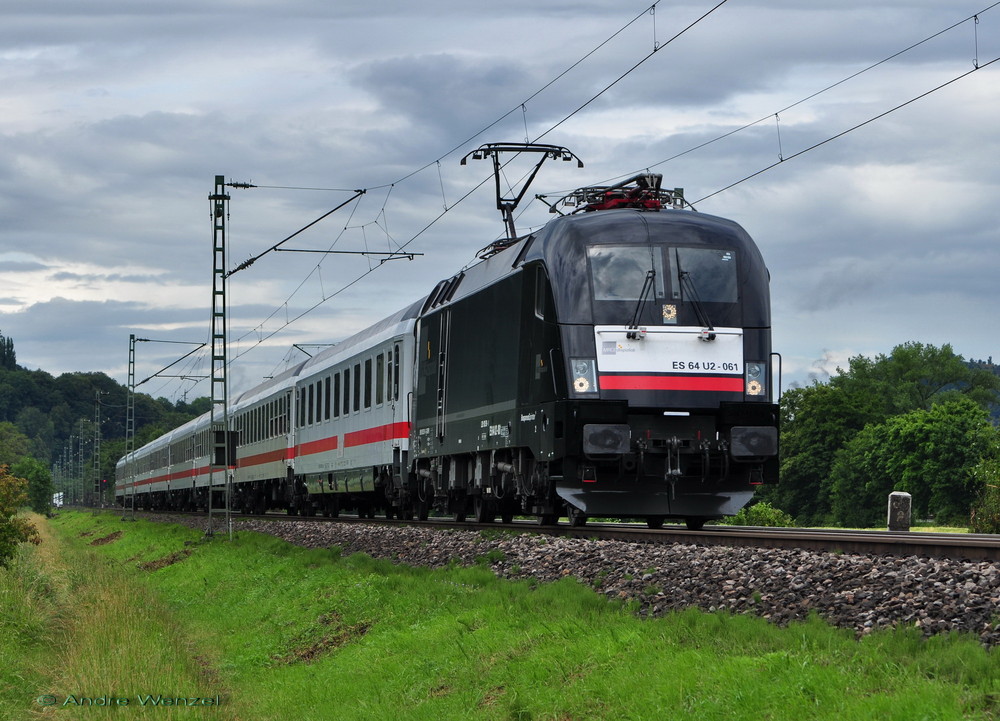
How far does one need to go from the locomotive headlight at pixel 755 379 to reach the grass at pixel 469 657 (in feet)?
13.9

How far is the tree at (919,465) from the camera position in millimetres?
78375

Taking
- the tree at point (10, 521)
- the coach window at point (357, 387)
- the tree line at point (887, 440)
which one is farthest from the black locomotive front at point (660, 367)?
the tree line at point (887, 440)

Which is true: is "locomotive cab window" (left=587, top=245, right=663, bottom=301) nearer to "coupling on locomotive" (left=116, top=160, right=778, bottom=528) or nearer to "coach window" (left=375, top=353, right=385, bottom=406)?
"coupling on locomotive" (left=116, top=160, right=778, bottom=528)

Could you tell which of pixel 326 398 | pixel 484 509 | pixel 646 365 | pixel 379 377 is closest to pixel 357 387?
pixel 379 377

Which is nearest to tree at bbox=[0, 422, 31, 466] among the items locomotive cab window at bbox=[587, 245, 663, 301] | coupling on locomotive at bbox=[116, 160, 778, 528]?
coupling on locomotive at bbox=[116, 160, 778, 528]

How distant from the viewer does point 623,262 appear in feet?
55.1

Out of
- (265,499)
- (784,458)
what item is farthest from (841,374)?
(265,499)

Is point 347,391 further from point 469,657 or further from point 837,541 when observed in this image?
point 469,657

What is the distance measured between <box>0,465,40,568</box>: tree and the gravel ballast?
14.5 m

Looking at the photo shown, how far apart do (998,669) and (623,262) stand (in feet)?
32.7

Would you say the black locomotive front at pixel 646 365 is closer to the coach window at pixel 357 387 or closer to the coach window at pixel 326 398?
the coach window at pixel 357 387

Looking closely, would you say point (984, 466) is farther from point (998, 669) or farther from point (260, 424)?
point (998, 669)

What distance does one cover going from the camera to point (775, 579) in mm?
11078

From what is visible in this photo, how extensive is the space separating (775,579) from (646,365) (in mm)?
5648
